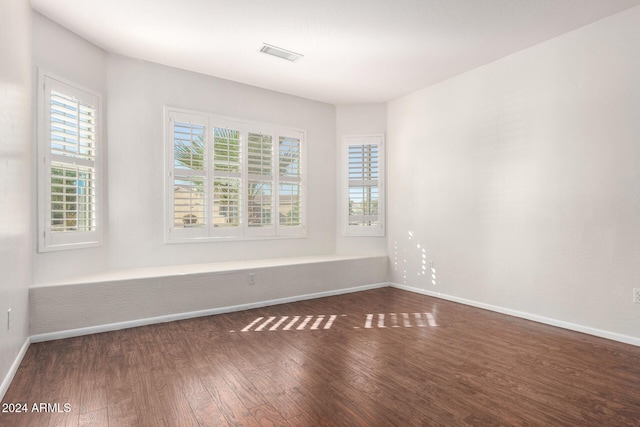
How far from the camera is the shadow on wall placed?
4.91 metres

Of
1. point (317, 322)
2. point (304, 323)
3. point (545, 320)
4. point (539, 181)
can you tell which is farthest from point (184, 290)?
point (539, 181)

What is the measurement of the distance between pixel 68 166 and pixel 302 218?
9.77 feet

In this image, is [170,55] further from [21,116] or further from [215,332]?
[215,332]

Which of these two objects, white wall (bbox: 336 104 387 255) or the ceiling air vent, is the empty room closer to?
the ceiling air vent

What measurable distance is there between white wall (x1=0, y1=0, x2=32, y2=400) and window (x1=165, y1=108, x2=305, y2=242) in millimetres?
1498

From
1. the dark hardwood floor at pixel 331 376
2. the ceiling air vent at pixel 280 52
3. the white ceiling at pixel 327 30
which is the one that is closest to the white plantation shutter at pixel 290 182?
the white ceiling at pixel 327 30

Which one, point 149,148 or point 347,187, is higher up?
point 149,148

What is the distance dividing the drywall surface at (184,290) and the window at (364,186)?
63 cm

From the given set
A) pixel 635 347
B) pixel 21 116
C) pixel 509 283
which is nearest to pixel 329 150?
pixel 509 283

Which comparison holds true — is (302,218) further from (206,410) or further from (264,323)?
(206,410)

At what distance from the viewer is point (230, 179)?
468cm

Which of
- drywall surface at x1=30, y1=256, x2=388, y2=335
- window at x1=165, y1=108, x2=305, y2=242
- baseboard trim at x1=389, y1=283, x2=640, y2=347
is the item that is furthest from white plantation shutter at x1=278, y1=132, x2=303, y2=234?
baseboard trim at x1=389, y1=283, x2=640, y2=347

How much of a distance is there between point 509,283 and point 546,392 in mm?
1923

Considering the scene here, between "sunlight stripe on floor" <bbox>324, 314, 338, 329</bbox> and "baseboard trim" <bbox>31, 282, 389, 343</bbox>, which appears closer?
"baseboard trim" <bbox>31, 282, 389, 343</bbox>
